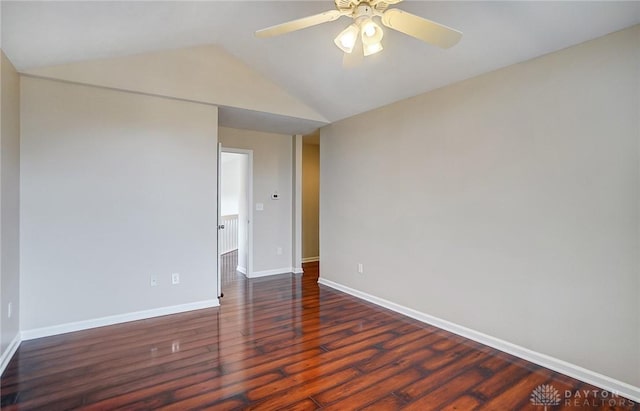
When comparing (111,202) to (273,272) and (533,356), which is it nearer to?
(273,272)

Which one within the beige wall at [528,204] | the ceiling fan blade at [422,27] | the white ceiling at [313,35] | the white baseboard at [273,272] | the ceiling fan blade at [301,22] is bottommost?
the white baseboard at [273,272]

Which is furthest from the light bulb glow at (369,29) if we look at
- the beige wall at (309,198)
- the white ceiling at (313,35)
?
the beige wall at (309,198)

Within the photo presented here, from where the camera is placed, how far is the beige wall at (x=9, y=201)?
2391 mm

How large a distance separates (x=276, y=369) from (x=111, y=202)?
2411mm

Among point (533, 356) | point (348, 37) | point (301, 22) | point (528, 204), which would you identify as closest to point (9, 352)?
point (301, 22)

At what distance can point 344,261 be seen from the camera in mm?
4520

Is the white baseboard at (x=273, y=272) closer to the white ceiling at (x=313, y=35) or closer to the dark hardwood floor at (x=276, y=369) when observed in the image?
the dark hardwood floor at (x=276, y=369)

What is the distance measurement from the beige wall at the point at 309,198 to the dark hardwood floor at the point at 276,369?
124 inches

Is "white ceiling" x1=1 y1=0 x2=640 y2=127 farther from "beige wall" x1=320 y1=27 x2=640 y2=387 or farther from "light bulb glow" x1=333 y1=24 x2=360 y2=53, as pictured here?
"light bulb glow" x1=333 y1=24 x2=360 y2=53

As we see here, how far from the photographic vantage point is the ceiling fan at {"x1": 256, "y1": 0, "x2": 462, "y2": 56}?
174 cm

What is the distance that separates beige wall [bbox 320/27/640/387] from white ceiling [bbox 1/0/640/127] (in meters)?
0.21

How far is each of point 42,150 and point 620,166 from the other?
187 inches


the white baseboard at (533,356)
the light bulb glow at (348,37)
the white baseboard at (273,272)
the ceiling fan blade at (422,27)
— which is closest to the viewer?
the ceiling fan blade at (422,27)

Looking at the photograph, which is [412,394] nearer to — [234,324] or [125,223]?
[234,324]
